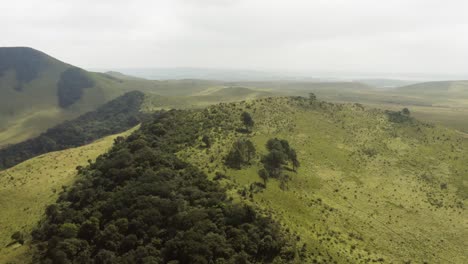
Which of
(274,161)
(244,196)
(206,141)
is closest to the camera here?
(244,196)

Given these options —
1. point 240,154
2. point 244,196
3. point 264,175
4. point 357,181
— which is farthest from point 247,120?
point 244,196

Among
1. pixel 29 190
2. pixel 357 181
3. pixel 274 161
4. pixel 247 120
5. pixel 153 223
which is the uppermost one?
pixel 247 120

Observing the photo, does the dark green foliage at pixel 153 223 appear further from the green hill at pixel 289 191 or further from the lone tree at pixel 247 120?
the lone tree at pixel 247 120

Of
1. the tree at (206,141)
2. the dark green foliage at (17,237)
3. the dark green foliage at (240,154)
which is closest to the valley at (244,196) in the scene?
the dark green foliage at (17,237)

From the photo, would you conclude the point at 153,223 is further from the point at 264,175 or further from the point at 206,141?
the point at 206,141

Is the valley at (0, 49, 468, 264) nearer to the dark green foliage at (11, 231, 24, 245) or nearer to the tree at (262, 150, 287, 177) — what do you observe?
the dark green foliage at (11, 231, 24, 245)

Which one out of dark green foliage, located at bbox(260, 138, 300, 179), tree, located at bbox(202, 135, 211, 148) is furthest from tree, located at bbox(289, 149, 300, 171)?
tree, located at bbox(202, 135, 211, 148)
